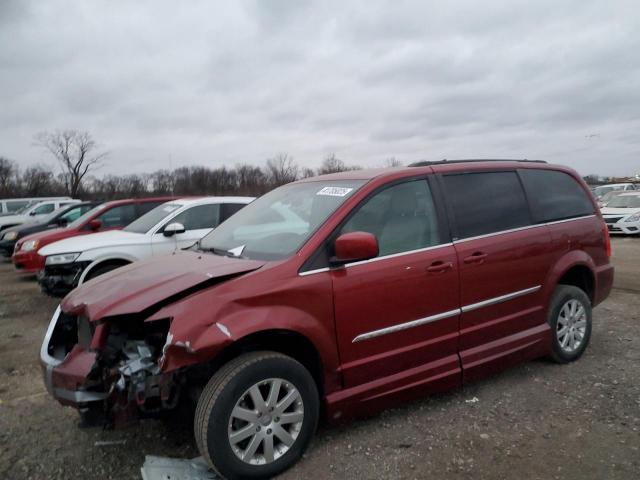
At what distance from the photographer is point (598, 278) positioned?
4590 millimetres

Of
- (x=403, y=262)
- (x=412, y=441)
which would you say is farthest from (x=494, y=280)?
(x=412, y=441)

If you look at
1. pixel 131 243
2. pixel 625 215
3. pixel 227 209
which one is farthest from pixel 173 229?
pixel 625 215

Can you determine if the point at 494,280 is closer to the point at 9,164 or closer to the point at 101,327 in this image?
the point at 101,327

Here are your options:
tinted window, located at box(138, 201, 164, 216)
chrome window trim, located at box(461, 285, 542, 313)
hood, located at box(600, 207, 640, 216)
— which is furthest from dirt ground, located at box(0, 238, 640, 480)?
hood, located at box(600, 207, 640, 216)

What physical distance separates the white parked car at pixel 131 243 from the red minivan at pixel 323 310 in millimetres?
3297

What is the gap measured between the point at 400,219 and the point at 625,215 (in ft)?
48.7

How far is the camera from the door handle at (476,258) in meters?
3.58

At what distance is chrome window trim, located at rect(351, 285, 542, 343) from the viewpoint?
A: 3.14m

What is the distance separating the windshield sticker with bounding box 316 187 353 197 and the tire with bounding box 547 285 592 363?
6.97ft

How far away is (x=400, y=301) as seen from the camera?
3.25 m

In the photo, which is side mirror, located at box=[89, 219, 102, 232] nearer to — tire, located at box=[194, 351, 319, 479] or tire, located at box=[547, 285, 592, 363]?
tire, located at box=[194, 351, 319, 479]

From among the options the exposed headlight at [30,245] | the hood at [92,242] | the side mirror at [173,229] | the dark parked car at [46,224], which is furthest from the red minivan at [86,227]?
the dark parked car at [46,224]

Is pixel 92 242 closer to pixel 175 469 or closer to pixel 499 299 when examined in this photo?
pixel 175 469

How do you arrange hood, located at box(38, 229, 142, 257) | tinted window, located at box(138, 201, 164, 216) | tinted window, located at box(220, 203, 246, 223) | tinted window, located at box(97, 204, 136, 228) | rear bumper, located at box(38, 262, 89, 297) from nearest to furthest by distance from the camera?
rear bumper, located at box(38, 262, 89, 297) → hood, located at box(38, 229, 142, 257) → tinted window, located at box(220, 203, 246, 223) → tinted window, located at box(97, 204, 136, 228) → tinted window, located at box(138, 201, 164, 216)
